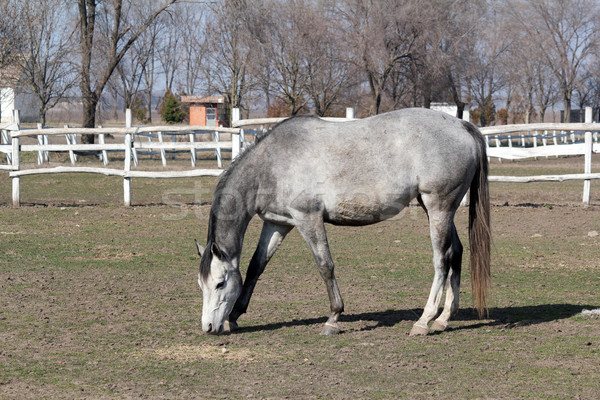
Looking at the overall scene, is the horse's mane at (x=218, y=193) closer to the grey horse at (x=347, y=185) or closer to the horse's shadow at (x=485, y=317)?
the grey horse at (x=347, y=185)

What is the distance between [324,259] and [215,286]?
936 millimetres

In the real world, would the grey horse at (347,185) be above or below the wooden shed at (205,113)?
below

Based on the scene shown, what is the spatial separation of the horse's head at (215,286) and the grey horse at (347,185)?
1cm

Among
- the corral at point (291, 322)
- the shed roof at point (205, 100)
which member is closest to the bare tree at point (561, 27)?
the shed roof at point (205, 100)

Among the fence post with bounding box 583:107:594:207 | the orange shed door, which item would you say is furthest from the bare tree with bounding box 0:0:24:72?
the orange shed door

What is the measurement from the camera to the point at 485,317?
20.5 ft

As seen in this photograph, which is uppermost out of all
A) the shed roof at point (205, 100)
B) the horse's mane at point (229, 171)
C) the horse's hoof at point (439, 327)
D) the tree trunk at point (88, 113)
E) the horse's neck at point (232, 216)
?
the shed roof at point (205, 100)

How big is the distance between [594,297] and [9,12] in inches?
914

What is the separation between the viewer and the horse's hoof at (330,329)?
5625mm

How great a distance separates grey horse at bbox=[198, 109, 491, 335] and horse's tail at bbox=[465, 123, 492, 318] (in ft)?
0.04

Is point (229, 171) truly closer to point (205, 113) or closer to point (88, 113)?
point (88, 113)

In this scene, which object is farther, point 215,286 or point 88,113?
point 88,113

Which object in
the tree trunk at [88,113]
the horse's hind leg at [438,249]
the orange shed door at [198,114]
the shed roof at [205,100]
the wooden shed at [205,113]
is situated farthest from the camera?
the orange shed door at [198,114]

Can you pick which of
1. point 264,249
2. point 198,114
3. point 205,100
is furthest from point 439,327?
point 198,114
